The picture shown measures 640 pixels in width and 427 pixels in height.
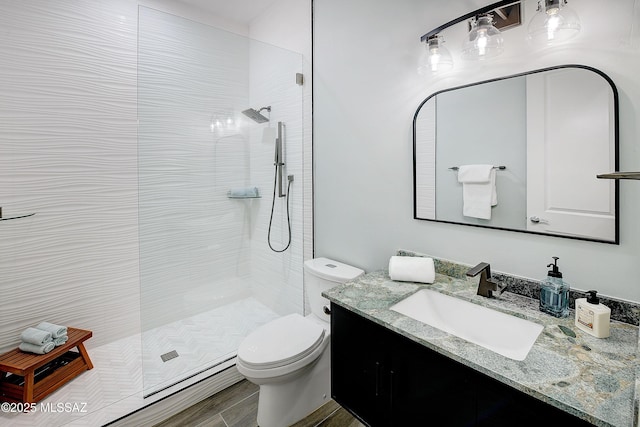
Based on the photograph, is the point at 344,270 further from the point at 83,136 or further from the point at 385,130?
the point at 83,136

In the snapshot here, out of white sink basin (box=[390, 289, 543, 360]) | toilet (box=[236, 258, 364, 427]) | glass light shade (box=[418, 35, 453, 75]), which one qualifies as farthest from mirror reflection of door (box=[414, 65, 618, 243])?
toilet (box=[236, 258, 364, 427])

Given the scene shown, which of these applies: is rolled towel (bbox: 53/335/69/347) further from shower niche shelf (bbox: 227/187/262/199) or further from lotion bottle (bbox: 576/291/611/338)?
lotion bottle (bbox: 576/291/611/338)

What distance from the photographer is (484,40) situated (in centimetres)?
121

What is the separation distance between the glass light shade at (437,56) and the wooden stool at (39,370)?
2.62 meters

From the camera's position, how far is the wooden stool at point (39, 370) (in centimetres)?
162

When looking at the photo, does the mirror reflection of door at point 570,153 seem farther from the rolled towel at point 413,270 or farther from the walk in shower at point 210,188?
the walk in shower at point 210,188

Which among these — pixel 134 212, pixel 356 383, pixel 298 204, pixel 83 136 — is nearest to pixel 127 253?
pixel 134 212

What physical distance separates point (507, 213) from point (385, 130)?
766mm

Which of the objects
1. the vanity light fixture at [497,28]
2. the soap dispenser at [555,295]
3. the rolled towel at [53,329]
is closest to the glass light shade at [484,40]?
the vanity light fixture at [497,28]

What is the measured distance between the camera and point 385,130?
1.68m

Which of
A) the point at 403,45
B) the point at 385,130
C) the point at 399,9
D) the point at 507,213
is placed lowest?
the point at 507,213

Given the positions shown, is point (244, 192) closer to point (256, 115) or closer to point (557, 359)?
point (256, 115)

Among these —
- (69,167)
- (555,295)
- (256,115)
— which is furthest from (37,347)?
(555,295)

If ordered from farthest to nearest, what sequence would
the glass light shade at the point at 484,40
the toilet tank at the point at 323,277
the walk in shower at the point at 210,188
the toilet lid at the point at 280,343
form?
the walk in shower at the point at 210,188 → the toilet tank at the point at 323,277 → the toilet lid at the point at 280,343 → the glass light shade at the point at 484,40
